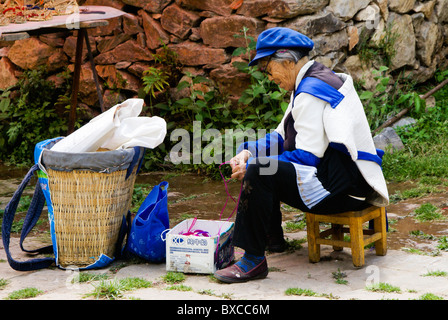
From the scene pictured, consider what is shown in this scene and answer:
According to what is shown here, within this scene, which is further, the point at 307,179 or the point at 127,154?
the point at 127,154

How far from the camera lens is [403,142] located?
6602 millimetres

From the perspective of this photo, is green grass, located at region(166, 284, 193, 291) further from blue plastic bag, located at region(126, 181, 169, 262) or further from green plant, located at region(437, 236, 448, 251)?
green plant, located at region(437, 236, 448, 251)

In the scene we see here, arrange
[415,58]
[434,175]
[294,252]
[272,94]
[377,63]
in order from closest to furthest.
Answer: [294,252], [434,175], [272,94], [377,63], [415,58]

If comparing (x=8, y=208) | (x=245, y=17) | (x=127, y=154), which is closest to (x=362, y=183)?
(x=127, y=154)

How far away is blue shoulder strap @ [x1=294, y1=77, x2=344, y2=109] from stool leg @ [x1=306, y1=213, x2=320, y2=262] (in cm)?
74

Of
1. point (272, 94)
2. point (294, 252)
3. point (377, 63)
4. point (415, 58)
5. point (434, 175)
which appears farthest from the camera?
point (415, 58)

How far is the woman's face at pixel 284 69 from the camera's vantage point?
367 cm

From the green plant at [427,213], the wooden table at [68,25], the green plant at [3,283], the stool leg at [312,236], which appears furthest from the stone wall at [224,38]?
the green plant at [3,283]

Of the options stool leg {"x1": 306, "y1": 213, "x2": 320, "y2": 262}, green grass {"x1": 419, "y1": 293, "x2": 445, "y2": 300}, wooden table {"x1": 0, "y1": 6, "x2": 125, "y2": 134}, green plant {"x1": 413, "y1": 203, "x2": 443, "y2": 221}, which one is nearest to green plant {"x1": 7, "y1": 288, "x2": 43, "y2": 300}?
stool leg {"x1": 306, "y1": 213, "x2": 320, "y2": 262}

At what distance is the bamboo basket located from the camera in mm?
3691

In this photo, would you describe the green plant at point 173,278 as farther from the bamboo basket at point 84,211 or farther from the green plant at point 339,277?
the green plant at point 339,277

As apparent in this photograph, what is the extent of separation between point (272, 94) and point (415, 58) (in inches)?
85.8

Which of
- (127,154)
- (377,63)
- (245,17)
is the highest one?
(245,17)

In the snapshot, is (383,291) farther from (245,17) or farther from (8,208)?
(245,17)
